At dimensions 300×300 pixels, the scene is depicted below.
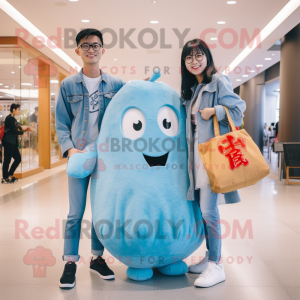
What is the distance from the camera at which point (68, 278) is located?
1.90 meters

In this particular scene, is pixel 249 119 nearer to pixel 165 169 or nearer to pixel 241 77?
pixel 241 77

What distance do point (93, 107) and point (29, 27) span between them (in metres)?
5.21

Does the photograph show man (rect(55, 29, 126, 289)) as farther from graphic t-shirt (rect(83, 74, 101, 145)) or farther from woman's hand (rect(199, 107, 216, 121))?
woman's hand (rect(199, 107, 216, 121))

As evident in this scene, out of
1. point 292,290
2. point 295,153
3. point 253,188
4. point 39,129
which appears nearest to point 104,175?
point 292,290

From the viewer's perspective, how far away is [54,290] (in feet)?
6.16

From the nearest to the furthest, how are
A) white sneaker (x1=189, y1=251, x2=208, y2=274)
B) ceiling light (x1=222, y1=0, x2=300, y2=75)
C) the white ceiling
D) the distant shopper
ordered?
white sneaker (x1=189, y1=251, x2=208, y2=274) < the white ceiling < ceiling light (x1=222, y1=0, x2=300, y2=75) < the distant shopper

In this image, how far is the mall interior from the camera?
1975mm

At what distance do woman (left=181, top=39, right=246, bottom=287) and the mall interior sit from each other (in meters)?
0.20

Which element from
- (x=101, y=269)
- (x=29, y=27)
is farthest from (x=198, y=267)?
(x=29, y=27)

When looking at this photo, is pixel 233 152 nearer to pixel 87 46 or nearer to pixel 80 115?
pixel 80 115

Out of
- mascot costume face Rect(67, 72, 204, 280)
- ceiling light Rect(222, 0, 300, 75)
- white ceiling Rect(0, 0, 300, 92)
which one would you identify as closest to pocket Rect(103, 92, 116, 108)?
mascot costume face Rect(67, 72, 204, 280)

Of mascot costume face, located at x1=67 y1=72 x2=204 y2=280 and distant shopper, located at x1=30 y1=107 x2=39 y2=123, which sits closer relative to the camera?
mascot costume face, located at x1=67 y1=72 x2=204 y2=280

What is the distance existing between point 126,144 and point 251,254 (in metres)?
1.36

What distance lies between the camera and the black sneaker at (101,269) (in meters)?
2.00
